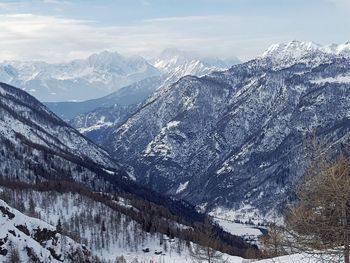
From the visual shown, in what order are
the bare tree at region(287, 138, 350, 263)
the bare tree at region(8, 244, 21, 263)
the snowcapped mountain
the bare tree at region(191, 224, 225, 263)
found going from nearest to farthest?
the bare tree at region(287, 138, 350, 263) → the bare tree at region(191, 224, 225, 263) → the bare tree at region(8, 244, 21, 263) → the snowcapped mountain

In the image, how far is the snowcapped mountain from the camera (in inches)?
6339

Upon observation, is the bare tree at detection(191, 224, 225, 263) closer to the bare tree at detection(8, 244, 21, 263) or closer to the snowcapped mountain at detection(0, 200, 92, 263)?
the snowcapped mountain at detection(0, 200, 92, 263)

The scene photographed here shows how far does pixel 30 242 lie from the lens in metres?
170

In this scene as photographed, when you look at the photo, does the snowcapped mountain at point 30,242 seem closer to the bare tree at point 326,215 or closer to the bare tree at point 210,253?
the bare tree at point 210,253

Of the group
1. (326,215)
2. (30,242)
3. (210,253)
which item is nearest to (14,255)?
(30,242)

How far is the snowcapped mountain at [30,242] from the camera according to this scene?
528 feet

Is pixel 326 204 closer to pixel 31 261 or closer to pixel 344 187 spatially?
pixel 344 187

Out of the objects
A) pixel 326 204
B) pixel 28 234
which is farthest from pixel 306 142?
pixel 28 234

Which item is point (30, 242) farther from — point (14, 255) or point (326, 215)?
point (326, 215)

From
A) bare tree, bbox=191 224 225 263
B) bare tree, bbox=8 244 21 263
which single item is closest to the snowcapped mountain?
bare tree, bbox=8 244 21 263

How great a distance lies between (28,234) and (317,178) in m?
165

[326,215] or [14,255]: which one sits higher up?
[326,215]

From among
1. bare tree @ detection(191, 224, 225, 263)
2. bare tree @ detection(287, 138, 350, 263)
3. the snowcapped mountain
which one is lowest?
the snowcapped mountain

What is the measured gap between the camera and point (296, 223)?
96.3 ft
